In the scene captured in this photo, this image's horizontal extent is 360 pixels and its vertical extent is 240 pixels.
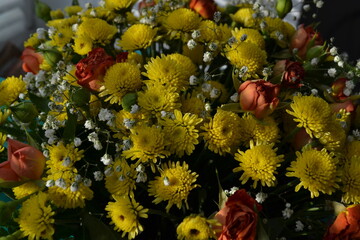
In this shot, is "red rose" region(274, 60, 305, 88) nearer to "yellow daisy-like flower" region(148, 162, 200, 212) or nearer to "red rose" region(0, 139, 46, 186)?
"yellow daisy-like flower" region(148, 162, 200, 212)

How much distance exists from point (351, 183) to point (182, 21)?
28cm

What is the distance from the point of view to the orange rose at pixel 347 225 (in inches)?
16.6

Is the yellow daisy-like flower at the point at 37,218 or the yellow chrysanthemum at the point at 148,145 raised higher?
the yellow chrysanthemum at the point at 148,145

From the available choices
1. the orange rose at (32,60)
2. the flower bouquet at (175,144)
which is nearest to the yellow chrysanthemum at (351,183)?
the flower bouquet at (175,144)

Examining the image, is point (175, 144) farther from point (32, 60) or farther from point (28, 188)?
point (32, 60)

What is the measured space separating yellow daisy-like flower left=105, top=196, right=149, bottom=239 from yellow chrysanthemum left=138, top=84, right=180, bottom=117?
98 mm

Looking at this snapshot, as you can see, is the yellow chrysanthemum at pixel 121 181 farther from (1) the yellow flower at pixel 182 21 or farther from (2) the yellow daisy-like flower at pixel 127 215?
(1) the yellow flower at pixel 182 21

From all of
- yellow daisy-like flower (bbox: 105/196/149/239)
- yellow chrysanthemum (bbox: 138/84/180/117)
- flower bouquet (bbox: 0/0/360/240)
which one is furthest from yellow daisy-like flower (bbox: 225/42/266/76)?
yellow daisy-like flower (bbox: 105/196/149/239)

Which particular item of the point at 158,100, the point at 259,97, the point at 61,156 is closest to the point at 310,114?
the point at 259,97

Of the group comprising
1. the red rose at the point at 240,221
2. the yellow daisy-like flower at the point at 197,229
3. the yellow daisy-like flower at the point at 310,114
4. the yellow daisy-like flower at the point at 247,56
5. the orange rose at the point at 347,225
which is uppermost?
the yellow daisy-like flower at the point at 247,56

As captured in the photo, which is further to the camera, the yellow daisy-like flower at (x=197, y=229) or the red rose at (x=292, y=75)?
the red rose at (x=292, y=75)

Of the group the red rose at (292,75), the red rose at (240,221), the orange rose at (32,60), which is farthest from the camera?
the orange rose at (32,60)

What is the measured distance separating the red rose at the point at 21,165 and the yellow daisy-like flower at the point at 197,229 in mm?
160

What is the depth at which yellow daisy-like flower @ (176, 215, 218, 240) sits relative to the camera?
403 millimetres
